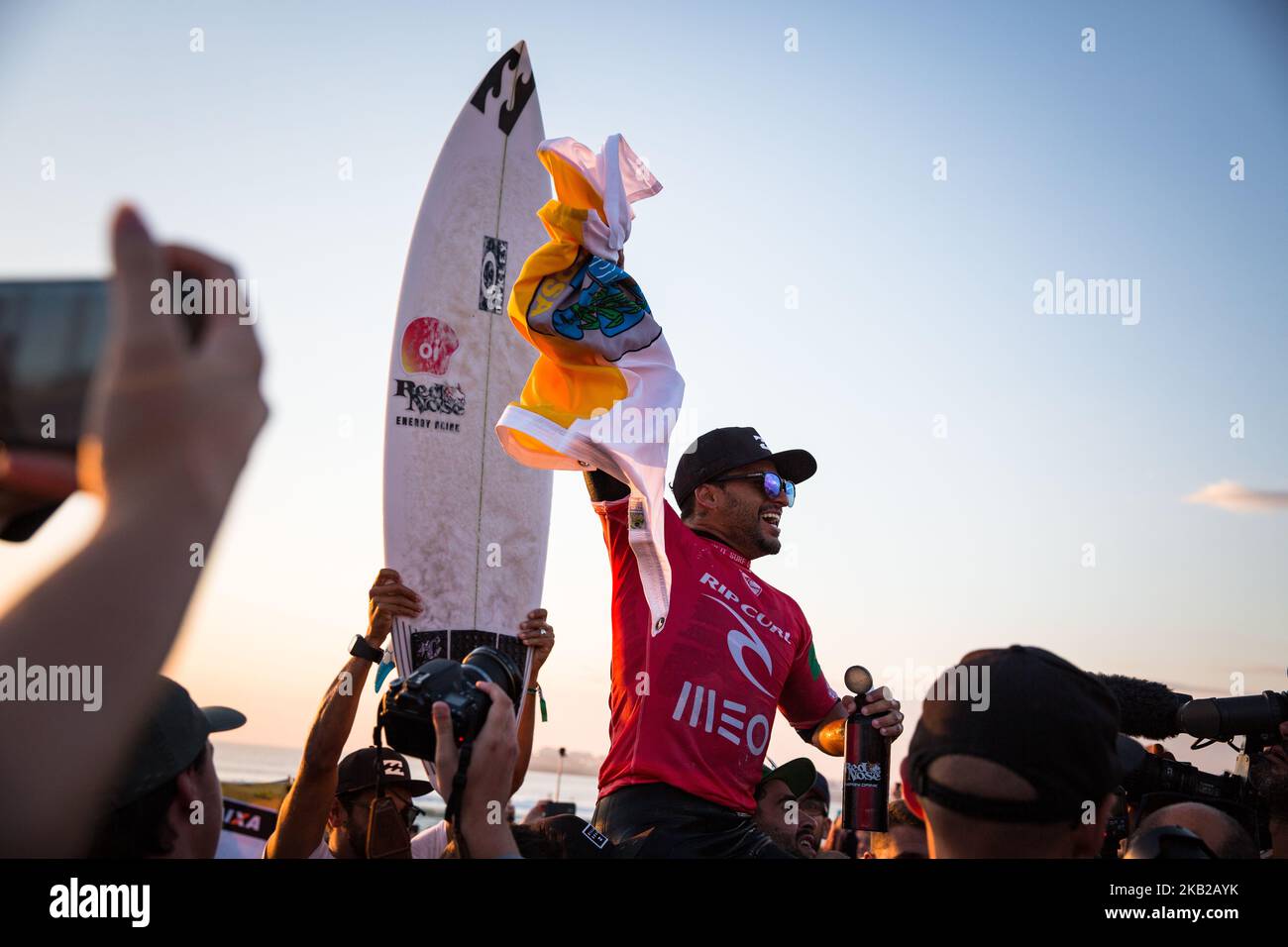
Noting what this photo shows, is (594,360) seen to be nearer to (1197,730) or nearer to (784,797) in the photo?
(1197,730)

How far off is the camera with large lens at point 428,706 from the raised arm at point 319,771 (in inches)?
70.0

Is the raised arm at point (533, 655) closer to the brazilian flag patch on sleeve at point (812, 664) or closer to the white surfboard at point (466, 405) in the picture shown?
the white surfboard at point (466, 405)

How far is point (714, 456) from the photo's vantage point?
162 inches

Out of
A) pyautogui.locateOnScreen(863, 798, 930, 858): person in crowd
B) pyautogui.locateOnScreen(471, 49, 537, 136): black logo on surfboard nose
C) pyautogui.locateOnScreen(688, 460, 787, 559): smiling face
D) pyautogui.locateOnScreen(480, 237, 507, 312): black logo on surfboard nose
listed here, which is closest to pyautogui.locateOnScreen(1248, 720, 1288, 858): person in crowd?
pyautogui.locateOnScreen(863, 798, 930, 858): person in crowd

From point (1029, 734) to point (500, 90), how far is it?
544cm

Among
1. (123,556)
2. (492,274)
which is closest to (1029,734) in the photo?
(123,556)

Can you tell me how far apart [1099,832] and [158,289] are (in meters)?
1.69

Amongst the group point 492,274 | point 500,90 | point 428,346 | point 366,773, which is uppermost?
point 500,90

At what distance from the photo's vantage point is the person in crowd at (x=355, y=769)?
11.2ft

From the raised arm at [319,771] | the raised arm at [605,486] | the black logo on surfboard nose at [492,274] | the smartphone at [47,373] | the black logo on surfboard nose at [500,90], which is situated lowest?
the raised arm at [319,771]

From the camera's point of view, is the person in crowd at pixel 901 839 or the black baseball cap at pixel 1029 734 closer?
the black baseball cap at pixel 1029 734

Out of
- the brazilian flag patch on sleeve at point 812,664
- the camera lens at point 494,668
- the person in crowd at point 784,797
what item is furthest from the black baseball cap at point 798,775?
the camera lens at point 494,668
